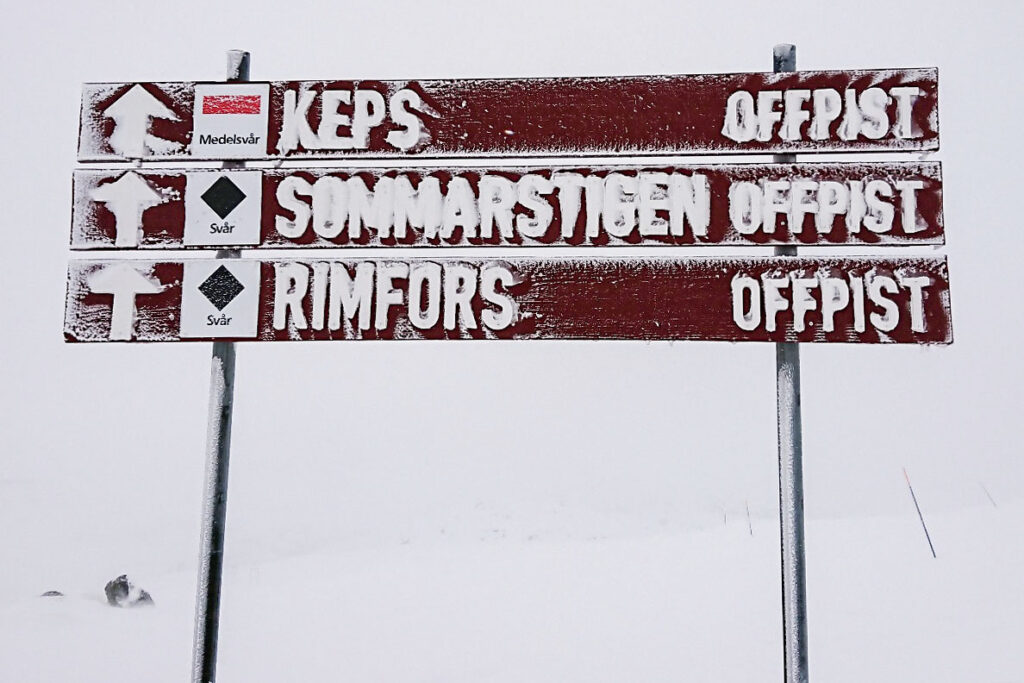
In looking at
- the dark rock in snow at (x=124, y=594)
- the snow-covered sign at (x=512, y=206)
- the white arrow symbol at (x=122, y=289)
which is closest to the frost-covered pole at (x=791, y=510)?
the snow-covered sign at (x=512, y=206)

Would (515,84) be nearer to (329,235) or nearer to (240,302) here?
(329,235)

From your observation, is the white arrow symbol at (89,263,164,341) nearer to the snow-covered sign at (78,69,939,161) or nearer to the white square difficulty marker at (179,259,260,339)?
the white square difficulty marker at (179,259,260,339)

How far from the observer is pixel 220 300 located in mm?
3883

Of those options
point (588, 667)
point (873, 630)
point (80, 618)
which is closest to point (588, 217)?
point (588, 667)

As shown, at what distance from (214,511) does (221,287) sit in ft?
3.60

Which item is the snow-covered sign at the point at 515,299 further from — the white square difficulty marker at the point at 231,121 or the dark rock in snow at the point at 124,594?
the dark rock in snow at the point at 124,594

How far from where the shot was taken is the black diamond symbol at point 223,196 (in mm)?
3967

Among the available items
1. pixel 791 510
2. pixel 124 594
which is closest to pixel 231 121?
pixel 791 510

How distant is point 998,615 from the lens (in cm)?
504

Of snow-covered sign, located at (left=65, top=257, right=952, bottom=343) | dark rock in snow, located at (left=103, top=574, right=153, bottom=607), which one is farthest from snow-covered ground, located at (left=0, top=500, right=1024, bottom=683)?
snow-covered sign, located at (left=65, top=257, right=952, bottom=343)

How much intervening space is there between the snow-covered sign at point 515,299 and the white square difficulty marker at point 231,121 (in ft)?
1.93

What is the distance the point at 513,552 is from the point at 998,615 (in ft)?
11.1

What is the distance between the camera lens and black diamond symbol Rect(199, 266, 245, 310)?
388cm

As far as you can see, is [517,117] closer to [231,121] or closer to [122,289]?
[231,121]
